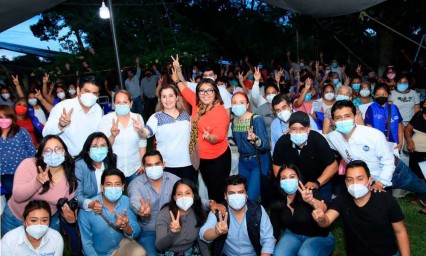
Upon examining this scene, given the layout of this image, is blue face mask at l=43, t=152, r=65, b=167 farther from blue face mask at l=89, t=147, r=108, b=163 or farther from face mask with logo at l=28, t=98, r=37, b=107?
face mask with logo at l=28, t=98, r=37, b=107

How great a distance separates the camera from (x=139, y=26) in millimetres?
18109

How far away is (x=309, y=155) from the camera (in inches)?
184

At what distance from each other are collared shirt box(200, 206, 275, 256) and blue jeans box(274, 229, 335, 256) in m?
0.13

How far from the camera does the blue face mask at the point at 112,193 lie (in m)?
4.20

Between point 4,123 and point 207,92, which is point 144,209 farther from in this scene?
point 4,123

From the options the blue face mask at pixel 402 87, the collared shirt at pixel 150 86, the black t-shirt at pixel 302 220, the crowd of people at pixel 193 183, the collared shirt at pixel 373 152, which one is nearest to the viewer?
the crowd of people at pixel 193 183

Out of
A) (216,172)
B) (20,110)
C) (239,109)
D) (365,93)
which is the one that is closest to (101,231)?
(216,172)

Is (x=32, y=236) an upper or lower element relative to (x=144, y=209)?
lower

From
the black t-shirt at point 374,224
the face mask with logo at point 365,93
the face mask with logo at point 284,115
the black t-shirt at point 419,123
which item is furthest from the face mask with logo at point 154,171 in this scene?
the face mask with logo at point 365,93

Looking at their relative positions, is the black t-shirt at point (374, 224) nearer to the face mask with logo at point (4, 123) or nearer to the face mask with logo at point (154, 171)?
the face mask with logo at point (154, 171)

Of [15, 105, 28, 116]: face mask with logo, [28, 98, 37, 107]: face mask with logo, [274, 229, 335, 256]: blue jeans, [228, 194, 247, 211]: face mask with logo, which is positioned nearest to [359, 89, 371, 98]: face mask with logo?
[274, 229, 335, 256]: blue jeans

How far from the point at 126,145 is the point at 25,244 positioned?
1521 millimetres

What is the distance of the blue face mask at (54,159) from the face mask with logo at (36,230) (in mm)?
708

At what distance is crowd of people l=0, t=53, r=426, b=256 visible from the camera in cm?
392
